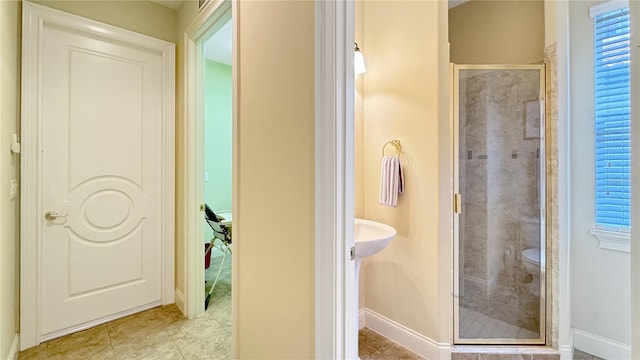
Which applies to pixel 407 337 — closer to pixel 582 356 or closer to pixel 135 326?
pixel 582 356

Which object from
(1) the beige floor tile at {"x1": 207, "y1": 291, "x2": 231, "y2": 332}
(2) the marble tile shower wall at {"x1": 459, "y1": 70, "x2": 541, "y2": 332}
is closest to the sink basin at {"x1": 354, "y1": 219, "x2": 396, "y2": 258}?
(2) the marble tile shower wall at {"x1": 459, "y1": 70, "x2": 541, "y2": 332}

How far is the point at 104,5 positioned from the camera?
214 centimetres

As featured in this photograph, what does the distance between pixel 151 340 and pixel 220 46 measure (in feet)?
9.72

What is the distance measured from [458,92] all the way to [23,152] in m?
2.90

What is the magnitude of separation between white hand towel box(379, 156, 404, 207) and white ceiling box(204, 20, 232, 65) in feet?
7.16

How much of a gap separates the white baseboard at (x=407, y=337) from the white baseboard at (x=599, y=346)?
3.16 ft

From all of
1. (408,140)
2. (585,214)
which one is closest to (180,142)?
(408,140)

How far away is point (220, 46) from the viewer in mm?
3258

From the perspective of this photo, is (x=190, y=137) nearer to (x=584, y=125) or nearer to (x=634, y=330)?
(x=634, y=330)

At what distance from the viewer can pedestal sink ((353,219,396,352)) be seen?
1464 millimetres

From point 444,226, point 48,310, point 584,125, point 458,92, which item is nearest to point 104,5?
point 48,310

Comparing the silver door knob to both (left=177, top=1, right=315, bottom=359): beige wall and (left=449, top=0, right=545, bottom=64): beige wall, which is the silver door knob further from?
(left=449, top=0, right=545, bottom=64): beige wall

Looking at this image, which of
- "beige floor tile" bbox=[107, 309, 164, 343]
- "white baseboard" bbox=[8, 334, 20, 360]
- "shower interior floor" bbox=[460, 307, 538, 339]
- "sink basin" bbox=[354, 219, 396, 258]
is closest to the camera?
"sink basin" bbox=[354, 219, 396, 258]

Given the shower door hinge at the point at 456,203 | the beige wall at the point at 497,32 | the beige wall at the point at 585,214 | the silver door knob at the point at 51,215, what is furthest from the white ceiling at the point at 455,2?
the silver door knob at the point at 51,215
